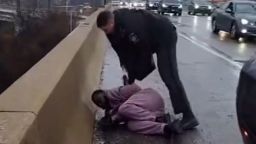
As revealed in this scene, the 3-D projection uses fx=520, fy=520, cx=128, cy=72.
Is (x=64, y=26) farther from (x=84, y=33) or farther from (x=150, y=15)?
(x=150, y=15)

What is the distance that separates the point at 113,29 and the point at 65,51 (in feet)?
2.23

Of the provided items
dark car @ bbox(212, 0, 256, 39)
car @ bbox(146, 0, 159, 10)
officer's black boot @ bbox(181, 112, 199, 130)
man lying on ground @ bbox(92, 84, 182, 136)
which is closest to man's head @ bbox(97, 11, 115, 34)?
→ man lying on ground @ bbox(92, 84, 182, 136)

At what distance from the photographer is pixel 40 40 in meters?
11.0

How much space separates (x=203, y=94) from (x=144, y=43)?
331cm

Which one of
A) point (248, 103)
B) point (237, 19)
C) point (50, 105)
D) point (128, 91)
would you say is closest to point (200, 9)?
point (237, 19)

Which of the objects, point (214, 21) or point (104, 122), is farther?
point (214, 21)

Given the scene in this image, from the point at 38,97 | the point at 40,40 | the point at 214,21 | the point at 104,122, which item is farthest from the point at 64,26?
the point at 214,21

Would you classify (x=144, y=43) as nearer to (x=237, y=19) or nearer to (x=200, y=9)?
(x=237, y=19)

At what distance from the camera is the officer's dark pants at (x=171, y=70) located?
629 cm

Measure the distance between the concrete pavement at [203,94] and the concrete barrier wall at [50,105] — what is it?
724 mm

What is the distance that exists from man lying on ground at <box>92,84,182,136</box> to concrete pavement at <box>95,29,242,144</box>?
0.39 ft

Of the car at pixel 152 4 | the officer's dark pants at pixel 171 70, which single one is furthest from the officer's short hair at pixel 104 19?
the car at pixel 152 4

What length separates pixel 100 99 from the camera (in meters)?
6.55

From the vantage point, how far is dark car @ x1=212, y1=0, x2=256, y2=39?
69.3 feet
